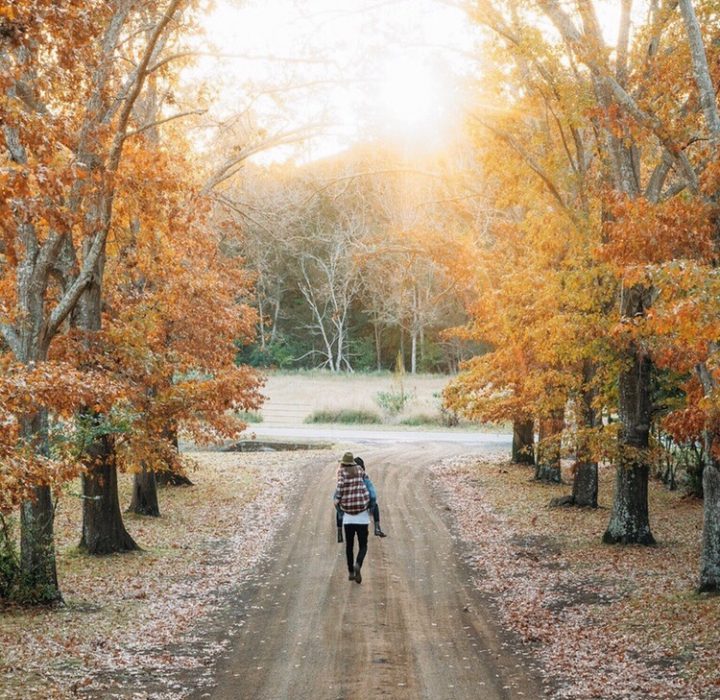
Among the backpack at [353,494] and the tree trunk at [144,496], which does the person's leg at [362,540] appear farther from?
the tree trunk at [144,496]

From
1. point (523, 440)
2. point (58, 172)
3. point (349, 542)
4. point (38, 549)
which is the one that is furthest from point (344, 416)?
point (58, 172)

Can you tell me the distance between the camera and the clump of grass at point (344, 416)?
41.7 m

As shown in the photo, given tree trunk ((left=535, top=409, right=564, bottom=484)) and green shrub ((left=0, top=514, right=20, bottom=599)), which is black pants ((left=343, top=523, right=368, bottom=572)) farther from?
tree trunk ((left=535, top=409, right=564, bottom=484))

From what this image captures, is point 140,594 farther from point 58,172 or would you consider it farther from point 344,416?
point 344,416

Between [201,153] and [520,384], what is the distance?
10.3 m

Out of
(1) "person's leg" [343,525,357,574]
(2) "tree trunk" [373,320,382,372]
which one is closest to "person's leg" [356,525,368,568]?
(1) "person's leg" [343,525,357,574]

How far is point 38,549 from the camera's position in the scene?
12.3 m

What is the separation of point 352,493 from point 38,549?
182 inches

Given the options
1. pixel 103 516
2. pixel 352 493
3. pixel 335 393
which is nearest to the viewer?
pixel 352 493

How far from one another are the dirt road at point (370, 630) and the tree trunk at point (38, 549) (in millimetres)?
2754

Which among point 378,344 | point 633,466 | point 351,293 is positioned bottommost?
point 633,466

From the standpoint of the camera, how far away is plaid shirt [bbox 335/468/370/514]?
1367cm

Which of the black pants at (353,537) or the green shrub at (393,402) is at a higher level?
the green shrub at (393,402)

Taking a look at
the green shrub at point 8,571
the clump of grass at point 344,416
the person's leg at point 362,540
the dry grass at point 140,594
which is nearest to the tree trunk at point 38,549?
the green shrub at point 8,571
